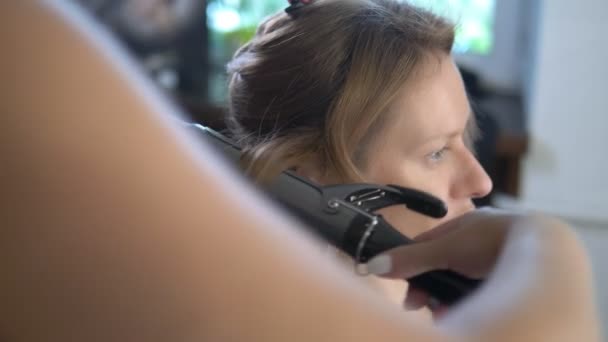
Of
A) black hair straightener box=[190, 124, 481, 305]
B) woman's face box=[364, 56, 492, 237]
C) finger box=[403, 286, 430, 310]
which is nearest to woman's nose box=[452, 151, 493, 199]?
woman's face box=[364, 56, 492, 237]

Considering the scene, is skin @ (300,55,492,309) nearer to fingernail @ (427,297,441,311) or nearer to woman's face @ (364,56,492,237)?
woman's face @ (364,56,492,237)

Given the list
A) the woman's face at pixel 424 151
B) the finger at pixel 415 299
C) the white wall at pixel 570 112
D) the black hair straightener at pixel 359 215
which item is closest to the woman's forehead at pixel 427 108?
the woman's face at pixel 424 151

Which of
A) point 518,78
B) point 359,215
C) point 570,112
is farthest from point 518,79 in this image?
point 359,215

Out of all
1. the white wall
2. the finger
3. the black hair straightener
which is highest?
the black hair straightener

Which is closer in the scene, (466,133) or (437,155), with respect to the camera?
(437,155)

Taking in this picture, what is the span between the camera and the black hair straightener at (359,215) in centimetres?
48

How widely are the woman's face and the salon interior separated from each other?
48cm

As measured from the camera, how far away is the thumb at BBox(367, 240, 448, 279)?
0.46m

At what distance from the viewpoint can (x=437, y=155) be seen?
3.10 feet

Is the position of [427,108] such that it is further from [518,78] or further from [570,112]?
[518,78]

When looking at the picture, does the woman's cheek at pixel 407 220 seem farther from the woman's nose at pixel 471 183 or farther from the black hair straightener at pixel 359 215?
the black hair straightener at pixel 359 215

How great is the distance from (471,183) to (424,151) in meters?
0.08

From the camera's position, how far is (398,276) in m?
0.48

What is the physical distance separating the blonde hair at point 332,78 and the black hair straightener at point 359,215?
265mm
